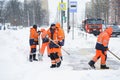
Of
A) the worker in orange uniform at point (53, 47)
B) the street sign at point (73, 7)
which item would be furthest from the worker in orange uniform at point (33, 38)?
the street sign at point (73, 7)

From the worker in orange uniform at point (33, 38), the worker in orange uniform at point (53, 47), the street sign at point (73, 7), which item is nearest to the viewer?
the worker in orange uniform at point (53, 47)

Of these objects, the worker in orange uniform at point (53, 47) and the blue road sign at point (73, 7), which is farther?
the blue road sign at point (73, 7)

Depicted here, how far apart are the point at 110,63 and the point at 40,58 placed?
10.5 feet

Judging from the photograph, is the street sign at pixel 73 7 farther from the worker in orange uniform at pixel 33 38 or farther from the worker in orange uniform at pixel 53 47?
the worker in orange uniform at pixel 53 47

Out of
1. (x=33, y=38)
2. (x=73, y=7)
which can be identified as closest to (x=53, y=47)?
(x=33, y=38)

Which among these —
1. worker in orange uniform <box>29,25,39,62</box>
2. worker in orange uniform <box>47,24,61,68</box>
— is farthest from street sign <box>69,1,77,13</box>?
worker in orange uniform <box>47,24,61,68</box>

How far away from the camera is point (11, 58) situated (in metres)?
15.7

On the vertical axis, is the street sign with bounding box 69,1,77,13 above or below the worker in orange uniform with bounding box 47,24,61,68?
above

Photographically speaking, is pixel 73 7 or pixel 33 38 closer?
pixel 33 38

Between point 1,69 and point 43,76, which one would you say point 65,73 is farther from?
point 1,69

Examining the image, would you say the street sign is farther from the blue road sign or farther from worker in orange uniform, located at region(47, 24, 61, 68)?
worker in orange uniform, located at region(47, 24, 61, 68)

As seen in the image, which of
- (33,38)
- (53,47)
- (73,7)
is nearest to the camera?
(53,47)

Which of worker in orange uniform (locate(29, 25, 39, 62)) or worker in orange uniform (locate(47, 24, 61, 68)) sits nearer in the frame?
worker in orange uniform (locate(47, 24, 61, 68))

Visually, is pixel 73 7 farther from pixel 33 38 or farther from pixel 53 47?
pixel 53 47
